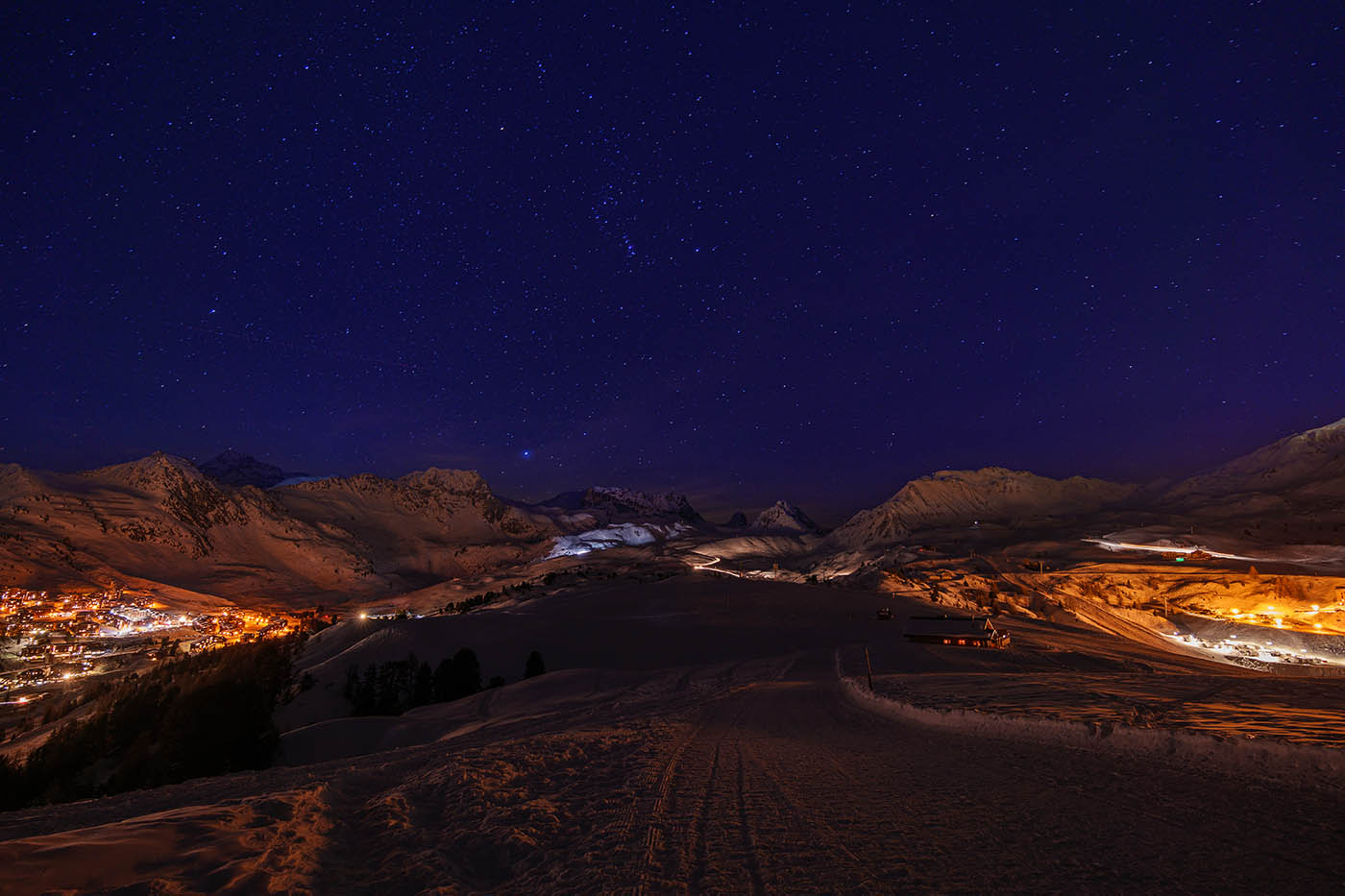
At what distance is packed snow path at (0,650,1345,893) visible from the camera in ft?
14.3

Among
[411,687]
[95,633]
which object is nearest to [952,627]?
[411,687]

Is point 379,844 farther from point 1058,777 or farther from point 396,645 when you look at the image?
point 396,645

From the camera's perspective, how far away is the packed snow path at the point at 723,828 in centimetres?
437

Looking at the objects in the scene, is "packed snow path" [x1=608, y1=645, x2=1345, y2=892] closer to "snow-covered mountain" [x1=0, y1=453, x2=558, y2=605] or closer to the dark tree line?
the dark tree line

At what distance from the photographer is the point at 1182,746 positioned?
6789 millimetres

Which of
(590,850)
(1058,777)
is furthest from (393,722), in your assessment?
(1058,777)

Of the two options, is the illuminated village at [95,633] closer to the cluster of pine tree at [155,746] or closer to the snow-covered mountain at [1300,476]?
the cluster of pine tree at [155,746]

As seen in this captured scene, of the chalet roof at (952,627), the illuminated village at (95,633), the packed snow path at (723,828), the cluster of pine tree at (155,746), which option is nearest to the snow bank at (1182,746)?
the packed snow path at (723,828)

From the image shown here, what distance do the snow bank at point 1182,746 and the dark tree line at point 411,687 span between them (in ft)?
80.6

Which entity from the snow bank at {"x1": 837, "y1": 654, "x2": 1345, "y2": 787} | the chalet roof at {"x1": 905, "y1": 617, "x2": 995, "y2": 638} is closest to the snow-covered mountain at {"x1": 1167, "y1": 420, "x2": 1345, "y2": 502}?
the chalet roof at {"x1": 905, "y1": 617, "x2": 995, "y2": 638}

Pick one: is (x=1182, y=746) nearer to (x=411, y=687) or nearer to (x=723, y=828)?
(x=723, y=828)

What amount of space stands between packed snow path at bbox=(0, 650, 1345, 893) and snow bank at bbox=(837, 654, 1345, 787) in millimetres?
266

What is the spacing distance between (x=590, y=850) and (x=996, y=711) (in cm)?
782

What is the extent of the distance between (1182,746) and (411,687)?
103ft
